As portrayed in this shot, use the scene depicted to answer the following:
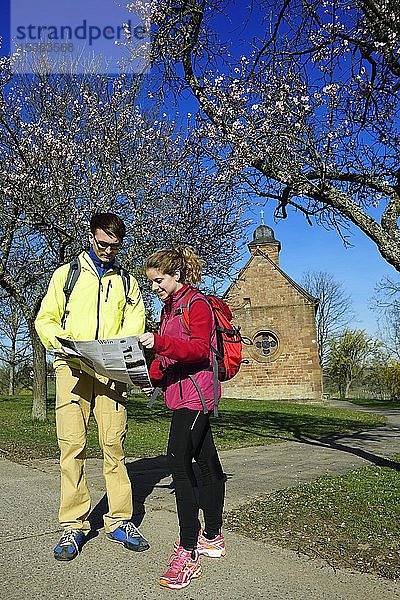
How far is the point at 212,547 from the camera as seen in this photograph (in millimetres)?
4324

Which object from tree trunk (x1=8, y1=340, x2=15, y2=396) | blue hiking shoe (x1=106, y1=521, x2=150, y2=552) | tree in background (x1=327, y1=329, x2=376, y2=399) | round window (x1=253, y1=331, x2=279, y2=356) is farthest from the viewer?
tree in background (x1=327, y1=329, x2=376, y2=399)

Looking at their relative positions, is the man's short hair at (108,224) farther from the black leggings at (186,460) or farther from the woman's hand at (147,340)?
the black leggings at (186,460)

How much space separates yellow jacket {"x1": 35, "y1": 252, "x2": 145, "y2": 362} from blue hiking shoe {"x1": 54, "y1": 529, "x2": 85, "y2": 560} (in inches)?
53.5

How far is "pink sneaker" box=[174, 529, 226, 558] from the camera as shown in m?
4.30

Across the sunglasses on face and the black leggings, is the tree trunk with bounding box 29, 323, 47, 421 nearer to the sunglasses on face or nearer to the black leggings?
the sunglasses on face

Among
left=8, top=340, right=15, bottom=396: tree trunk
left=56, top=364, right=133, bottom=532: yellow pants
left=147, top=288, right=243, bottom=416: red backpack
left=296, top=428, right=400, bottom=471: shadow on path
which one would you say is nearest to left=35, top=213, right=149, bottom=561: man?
left=56, top=364, right=133, bottom=532: yellow pants

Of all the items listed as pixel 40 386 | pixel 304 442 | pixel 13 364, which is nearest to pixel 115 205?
pixel 40 386

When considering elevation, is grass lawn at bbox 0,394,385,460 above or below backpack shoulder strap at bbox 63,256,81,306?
below

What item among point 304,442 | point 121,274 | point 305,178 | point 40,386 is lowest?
point 304,442

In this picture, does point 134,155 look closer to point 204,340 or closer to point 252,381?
point 204,340

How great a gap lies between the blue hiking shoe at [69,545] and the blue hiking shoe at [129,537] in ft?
0.80

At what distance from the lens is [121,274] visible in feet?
15.4

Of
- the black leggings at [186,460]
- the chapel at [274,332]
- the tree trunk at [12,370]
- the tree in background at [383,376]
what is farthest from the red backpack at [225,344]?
the tree in background at [383,376]

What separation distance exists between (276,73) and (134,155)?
8.11 meters
